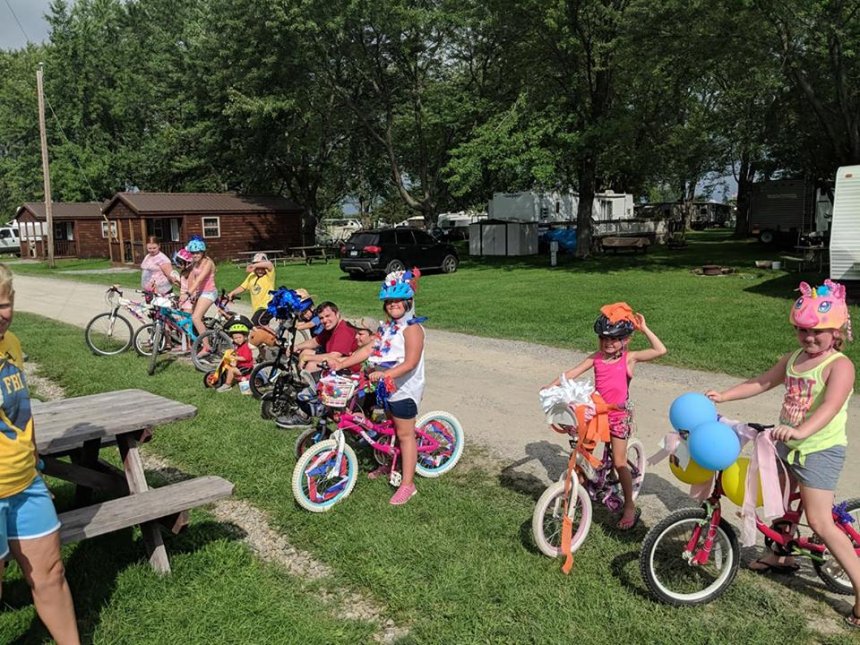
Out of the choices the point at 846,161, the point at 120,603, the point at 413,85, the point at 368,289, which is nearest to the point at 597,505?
the point at 120,603

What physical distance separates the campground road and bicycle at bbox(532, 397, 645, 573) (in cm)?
67

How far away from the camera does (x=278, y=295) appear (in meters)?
6.41

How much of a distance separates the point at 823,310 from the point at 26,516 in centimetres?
360

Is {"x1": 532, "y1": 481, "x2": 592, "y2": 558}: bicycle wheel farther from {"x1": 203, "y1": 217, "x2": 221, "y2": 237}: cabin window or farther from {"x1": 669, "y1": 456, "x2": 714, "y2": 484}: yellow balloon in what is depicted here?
{"x1": 203, "y1": 217, "x2": 221, "y2": 237}: cabin window

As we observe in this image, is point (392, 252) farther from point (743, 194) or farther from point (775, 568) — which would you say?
point (743, 194)

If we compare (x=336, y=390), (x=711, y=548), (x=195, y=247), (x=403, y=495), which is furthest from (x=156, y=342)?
(x=711, y=548)

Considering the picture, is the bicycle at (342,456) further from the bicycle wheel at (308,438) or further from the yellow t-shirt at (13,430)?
the yellow t-shirt at (13,430)

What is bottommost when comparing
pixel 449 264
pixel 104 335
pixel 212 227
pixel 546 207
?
pixel 104 335

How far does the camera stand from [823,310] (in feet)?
10.2

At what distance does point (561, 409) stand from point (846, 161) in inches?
875

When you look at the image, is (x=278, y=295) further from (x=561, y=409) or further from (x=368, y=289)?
(x=368, y=289)

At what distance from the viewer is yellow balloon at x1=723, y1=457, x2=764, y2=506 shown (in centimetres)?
328

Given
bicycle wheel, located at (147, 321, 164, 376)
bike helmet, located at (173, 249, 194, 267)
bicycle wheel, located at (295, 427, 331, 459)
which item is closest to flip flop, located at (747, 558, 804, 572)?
bicycle wheel, located at (295, 427, 331, 459)

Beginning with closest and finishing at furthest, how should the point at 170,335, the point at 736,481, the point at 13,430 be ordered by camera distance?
the point at 13,430, the point at 736,481, the point at 170,335
